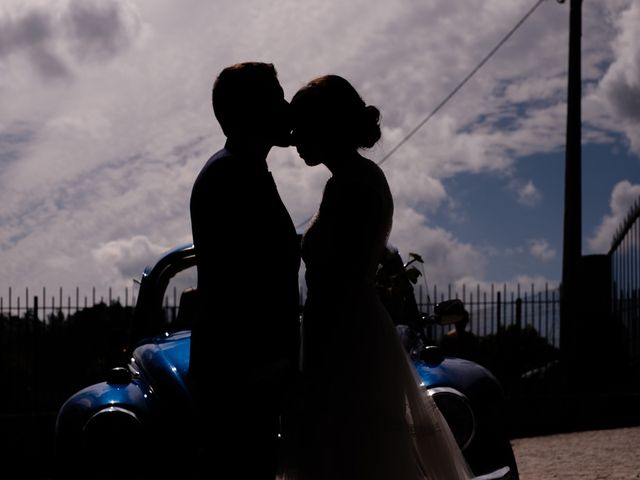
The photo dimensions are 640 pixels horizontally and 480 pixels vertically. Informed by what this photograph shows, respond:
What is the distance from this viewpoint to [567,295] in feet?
43.7

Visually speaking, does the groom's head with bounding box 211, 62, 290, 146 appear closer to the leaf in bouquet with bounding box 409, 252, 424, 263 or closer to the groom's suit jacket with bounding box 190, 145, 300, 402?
the groom's suit jacket with bounding box 190, 145, 300, 402

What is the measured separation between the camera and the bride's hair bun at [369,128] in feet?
11.4

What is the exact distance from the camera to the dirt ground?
8.04m

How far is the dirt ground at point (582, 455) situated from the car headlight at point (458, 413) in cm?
367

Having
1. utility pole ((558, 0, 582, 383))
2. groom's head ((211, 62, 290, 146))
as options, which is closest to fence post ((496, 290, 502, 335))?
utility pole ((558, 0, 582, 383))

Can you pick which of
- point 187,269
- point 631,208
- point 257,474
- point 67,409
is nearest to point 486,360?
point 631,208

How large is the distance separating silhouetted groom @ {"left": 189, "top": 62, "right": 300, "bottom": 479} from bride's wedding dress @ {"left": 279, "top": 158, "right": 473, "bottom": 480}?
0.19m

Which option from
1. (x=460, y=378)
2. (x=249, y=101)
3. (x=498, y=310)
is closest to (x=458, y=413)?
(x=460, y=378)

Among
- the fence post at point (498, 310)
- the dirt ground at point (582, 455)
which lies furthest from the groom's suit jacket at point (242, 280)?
the fence post at point (498, 310)

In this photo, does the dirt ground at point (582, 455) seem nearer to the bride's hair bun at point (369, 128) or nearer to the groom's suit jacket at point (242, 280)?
the bride's hair bun at point (369, 128)

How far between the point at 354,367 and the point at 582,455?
21.8 feet

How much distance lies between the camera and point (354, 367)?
3.34 metres

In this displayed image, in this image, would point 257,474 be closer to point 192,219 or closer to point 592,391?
point 192,219

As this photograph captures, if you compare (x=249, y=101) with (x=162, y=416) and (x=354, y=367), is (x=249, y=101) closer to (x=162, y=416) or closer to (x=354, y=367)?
(x=354, y=367)
